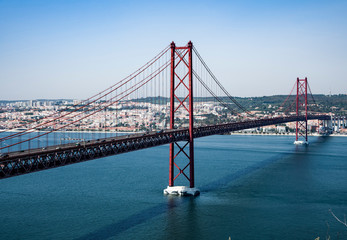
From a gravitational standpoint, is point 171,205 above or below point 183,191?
below

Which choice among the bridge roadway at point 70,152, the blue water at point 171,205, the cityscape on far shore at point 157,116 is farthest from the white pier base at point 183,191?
the cityscape on far shore at point 157,116

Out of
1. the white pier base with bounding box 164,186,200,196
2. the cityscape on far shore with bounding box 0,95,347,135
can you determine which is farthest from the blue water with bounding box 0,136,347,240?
the cityscape on far shore with bounding box 0,95,347,135

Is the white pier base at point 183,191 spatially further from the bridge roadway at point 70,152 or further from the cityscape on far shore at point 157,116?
the cityscape on far shore at point 157,116

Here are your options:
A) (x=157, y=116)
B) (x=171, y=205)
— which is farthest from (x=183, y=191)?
(x=157, y=116)

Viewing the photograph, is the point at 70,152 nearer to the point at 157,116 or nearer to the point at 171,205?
the point at 171,205

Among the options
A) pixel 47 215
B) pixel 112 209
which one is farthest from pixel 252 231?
pixel 47 215

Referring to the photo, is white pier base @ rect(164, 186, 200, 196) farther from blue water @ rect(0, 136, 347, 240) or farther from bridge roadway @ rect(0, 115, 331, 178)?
bridge roadway @ rect(0, 115, 331, 178)

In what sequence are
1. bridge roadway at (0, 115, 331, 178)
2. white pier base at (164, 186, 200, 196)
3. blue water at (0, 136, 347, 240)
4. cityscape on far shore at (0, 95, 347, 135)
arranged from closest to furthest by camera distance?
bridge roadway at (0, 115, 331, 178) < blue water at (0, 136, 347, 240) < white pier base at (164, 186, 200, 196) < cityscape on far shore at (0, 95, 347, 135)

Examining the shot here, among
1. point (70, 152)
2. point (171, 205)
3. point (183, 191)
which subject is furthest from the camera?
point (183, 191)
